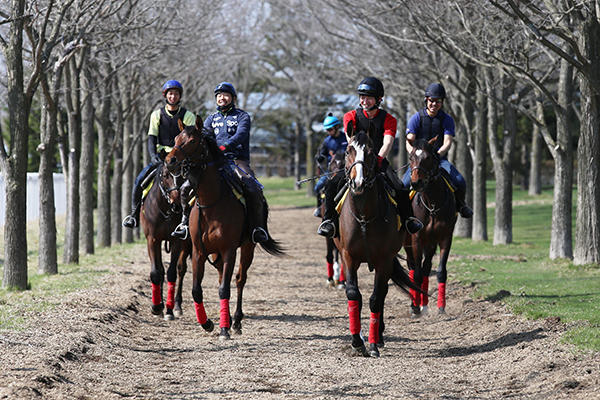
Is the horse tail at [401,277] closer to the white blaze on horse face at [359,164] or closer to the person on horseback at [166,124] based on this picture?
the white blaze on horse face at [359,164]

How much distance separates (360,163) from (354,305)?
5.93ft

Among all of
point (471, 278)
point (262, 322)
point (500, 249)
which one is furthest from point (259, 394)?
point (500, 249)

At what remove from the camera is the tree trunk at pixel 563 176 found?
19.1 meters

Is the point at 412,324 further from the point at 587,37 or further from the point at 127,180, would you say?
the point at 127,180

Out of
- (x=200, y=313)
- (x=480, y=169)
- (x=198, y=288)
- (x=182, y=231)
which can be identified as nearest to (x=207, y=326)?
(x=200, y=313)

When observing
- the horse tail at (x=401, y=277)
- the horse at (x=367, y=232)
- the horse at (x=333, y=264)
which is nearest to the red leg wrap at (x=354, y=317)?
the horse at (x=367, y=232)

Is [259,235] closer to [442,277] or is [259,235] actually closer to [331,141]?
[442,277]

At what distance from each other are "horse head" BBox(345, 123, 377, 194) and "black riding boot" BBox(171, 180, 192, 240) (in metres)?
2.70

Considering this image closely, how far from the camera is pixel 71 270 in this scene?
18.4 meters

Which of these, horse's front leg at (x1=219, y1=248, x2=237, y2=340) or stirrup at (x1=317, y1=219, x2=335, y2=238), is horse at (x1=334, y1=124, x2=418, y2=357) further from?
horse's front leg at (x1=219, y1=248, x2=237, y2=340)

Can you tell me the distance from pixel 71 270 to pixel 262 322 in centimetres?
703

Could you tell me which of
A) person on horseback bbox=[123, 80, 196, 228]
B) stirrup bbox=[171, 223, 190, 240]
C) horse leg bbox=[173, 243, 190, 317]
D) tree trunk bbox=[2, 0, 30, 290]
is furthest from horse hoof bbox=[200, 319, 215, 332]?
tree trunk bbox=[2, 0, 30, 290]

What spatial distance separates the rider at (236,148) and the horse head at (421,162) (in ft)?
7.24

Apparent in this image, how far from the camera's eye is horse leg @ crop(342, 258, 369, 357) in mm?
10172
